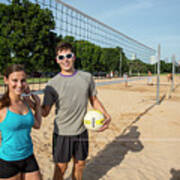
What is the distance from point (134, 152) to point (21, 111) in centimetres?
253

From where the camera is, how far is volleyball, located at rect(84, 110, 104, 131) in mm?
1800

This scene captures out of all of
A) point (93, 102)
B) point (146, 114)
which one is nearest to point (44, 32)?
point (146, 114)

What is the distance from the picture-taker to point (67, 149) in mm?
1750

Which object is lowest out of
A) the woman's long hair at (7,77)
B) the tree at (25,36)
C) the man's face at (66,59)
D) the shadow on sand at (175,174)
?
the shadow on sand at (175,174)

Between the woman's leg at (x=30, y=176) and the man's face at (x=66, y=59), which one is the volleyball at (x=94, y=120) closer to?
the man's face at (x=66, y=59)

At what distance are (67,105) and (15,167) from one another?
0.61 meters

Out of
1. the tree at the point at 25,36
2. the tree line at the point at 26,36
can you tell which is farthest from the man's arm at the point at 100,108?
the tree at the point at 25,36

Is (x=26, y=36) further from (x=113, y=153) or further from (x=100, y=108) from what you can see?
(x=100, y=108)

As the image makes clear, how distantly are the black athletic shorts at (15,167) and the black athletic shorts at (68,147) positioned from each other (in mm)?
332

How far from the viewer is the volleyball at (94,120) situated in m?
1.80

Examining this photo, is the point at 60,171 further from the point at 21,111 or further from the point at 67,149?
the point at 21,111

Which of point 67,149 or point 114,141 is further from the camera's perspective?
point 114,141

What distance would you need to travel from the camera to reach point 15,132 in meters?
1.37

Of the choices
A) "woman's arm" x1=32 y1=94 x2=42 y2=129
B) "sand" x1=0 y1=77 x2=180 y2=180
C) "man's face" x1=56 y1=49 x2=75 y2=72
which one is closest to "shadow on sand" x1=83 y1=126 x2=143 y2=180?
"sand" x1=0 y1=77 x2=180 y2=180
